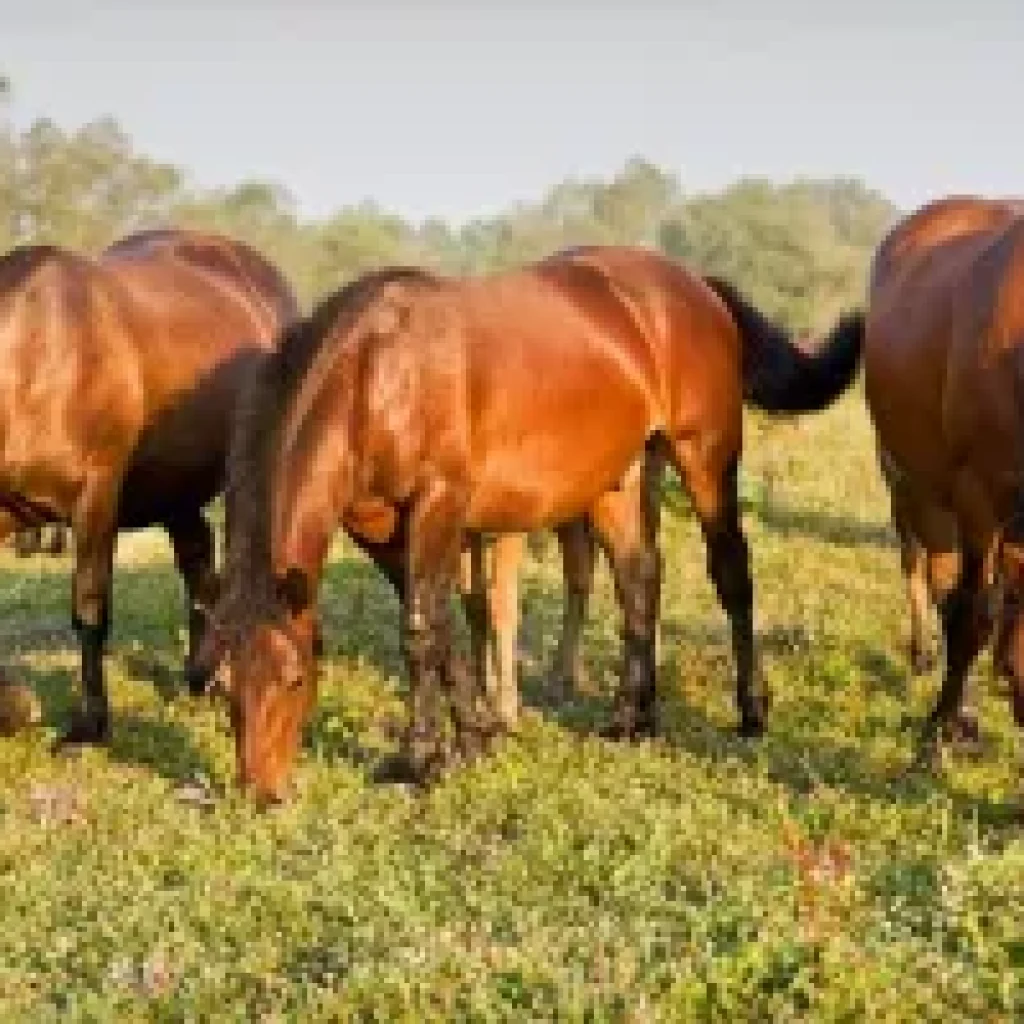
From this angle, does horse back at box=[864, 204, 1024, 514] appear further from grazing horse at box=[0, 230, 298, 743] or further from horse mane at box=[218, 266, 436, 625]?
grazing horse at box=[0, 230, 298, 743]

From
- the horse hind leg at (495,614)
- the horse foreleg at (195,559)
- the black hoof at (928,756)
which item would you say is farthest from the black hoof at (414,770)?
the horse foreleg at (195,559)

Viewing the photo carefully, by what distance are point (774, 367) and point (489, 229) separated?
143 m

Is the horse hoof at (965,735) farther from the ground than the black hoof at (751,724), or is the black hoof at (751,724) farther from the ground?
the horse hoof at (965,735)

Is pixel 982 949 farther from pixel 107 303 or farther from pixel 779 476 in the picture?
pixel 779 476

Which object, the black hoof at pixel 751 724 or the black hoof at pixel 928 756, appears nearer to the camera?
the black hoof at pixel 928 756

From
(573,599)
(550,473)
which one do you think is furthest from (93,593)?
(573,599)

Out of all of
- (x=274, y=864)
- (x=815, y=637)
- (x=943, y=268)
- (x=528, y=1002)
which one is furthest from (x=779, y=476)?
(x=528, y=1002)

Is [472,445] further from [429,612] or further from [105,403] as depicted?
[105,403]

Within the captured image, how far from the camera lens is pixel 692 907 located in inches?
188

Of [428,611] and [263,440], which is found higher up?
[263,440]

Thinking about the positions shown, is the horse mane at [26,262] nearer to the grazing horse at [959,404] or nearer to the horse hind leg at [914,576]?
the grazing horse at [959,404]

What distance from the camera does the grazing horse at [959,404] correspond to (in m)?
6.32

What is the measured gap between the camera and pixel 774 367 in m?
8.81

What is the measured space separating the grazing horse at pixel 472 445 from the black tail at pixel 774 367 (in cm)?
1
